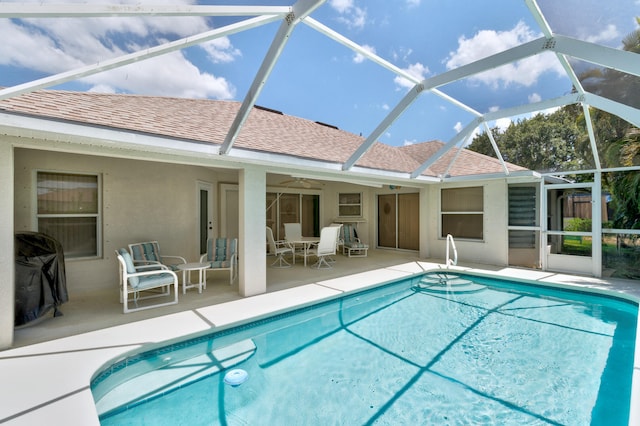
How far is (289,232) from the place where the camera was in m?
11.6

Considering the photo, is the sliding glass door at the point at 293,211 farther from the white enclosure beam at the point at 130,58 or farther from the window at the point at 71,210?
the white enclosure beam at the point at 130,58

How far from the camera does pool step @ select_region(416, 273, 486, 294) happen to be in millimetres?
7887

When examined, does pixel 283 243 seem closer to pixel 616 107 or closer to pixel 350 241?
pixel 350 241

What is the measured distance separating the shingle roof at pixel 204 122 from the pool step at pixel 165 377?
3.60 meters

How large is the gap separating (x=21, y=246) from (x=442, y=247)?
11.9m

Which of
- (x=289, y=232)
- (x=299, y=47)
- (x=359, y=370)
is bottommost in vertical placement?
(x=359, y=370)

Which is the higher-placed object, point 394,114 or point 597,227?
point 394,114

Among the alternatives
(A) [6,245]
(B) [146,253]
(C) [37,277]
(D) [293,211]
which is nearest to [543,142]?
(D) [293,211]

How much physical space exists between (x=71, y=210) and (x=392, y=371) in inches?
294

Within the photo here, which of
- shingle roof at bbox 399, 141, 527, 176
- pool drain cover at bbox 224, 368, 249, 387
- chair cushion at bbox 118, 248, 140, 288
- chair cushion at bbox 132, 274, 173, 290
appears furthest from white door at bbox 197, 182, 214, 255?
shingle roof at bbox 399, 141, 527, 176

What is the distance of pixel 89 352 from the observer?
4059mm

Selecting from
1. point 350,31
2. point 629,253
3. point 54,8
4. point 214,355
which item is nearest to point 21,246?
point 214,355

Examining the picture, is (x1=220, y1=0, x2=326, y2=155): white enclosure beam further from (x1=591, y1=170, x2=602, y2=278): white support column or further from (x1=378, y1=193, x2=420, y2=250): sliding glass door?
(x1=378, y1=193, x2=420, y2=250): sliding glass door

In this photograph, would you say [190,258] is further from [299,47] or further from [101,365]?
[299,47]
